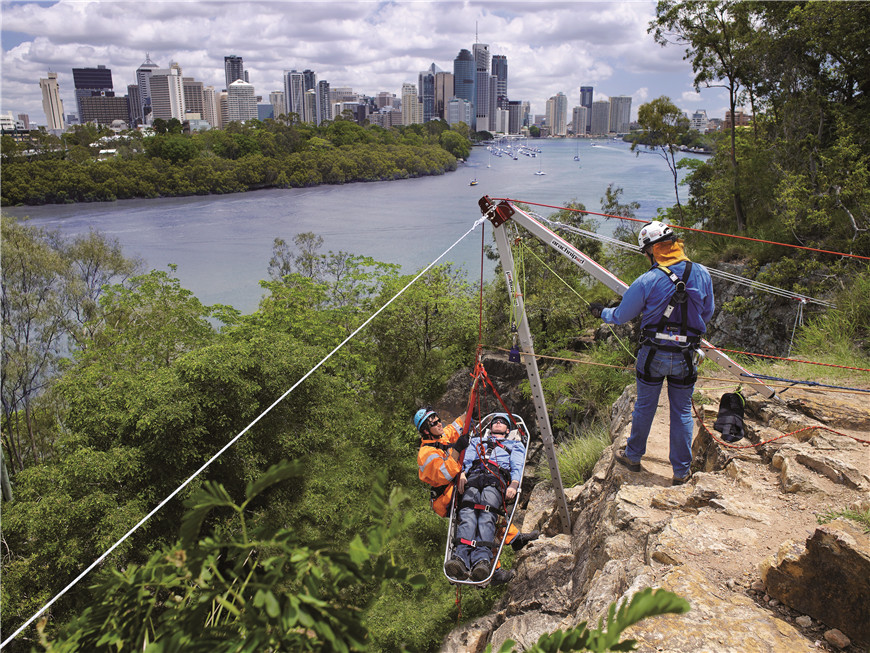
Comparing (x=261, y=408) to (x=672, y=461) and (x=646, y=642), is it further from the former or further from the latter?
(x=646, y=642)

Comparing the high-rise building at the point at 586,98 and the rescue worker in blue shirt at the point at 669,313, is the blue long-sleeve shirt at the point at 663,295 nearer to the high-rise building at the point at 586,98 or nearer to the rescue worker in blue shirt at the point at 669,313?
the rescue worker in blue shirt at the point at 669,313

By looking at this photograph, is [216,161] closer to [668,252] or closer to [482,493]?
[482,493]

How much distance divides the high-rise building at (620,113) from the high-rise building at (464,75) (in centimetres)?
6177

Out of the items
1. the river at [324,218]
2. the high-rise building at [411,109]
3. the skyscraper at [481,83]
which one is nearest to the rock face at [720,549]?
the river at [324,218]

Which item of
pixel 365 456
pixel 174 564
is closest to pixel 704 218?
pixel 365 456

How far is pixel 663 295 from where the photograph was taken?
414 cm

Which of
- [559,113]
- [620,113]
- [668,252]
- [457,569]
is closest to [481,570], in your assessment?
[457,569]

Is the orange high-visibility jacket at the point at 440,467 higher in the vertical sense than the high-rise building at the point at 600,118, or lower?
lower

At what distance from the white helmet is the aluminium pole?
3.95 feet

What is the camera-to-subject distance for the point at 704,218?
64.8 feet

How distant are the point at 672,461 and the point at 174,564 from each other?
428cm

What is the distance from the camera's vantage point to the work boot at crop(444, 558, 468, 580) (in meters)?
4.84

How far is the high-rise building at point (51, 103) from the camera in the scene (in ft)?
567

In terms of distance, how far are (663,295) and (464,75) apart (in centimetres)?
14992
